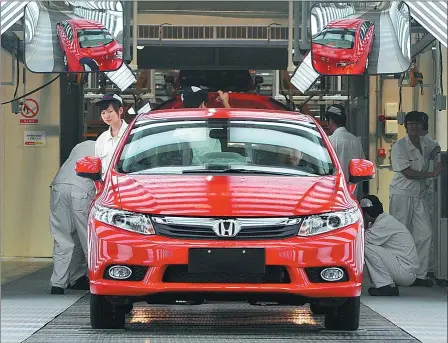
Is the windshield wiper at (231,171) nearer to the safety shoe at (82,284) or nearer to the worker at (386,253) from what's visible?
the worker at (386,253)

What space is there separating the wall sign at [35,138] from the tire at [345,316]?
9663 mm

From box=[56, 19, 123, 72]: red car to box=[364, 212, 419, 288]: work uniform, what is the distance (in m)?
2.87

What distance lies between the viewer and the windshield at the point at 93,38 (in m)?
13.0

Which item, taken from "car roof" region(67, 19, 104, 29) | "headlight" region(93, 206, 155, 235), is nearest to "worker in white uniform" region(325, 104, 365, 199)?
"car roof" region(67, 19, 104, 29)

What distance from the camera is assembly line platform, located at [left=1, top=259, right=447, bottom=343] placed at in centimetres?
841

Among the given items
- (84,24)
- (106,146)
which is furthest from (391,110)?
(106,146)

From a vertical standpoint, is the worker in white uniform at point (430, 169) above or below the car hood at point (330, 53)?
below

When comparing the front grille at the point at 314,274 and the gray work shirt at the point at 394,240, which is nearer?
the front grille at the point at 314,274

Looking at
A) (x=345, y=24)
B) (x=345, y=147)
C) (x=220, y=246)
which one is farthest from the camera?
(x=345, y=147)

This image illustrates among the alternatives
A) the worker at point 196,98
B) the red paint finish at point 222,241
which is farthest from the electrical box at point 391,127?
the red paint finish at point 222,241

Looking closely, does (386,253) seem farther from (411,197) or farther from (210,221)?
(210,221)

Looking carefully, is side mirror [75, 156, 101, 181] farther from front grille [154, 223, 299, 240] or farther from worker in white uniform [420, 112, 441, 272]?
worker in white uniform [420, 112, 441, 272]

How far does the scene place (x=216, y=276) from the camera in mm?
8203

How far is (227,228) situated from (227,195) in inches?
11.5
